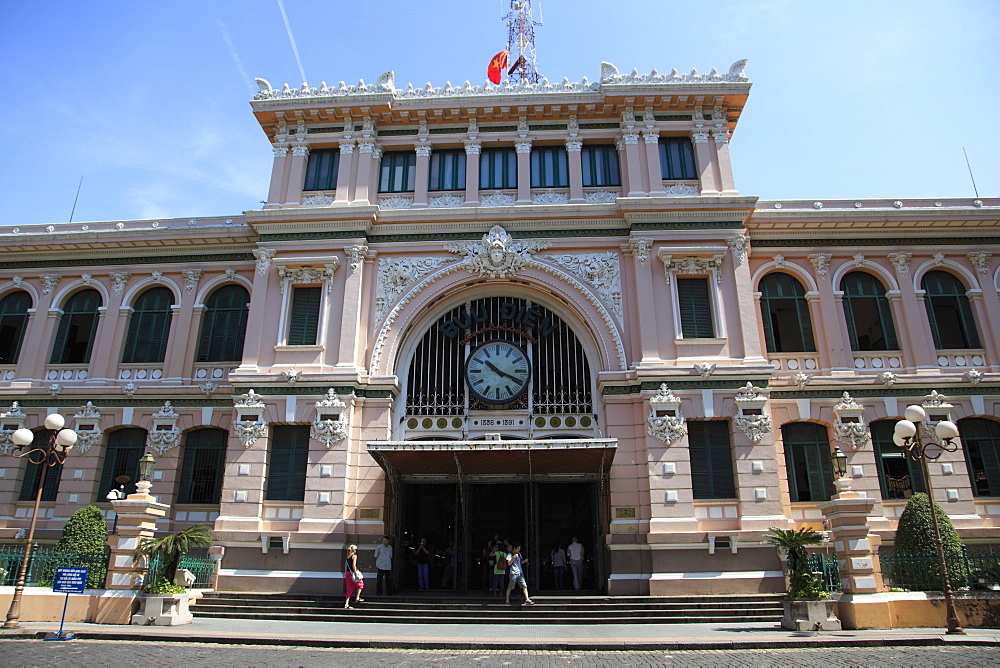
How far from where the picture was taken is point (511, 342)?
81.0ft

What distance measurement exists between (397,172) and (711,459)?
52.3 ft

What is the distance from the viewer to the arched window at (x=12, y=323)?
2728 cm

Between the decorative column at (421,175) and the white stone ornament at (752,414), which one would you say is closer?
the white stone ornament at (752,414)

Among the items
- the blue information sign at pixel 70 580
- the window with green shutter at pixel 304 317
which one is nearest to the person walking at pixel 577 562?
the window with green shutter at pixel 304 317

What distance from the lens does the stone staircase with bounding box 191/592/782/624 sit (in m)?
18.1

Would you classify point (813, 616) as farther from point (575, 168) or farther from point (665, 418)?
point (575, 168)

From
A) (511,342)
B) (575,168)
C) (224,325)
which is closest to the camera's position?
(511,342)

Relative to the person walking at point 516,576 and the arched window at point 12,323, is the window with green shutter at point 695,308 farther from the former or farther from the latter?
the arched window at point 12,323

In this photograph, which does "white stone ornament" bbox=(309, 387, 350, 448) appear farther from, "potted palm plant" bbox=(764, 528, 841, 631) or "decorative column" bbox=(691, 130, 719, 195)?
"decorative column" bbox=(691, 130, 719, 195)

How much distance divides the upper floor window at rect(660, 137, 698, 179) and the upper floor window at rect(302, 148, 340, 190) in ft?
41.6

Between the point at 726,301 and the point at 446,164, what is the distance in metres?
11.9

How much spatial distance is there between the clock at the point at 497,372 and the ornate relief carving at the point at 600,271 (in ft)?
11.5

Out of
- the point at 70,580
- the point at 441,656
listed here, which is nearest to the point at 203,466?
the point at 70,580

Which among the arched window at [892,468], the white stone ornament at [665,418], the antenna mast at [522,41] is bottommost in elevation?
the arched window at [892,468]
